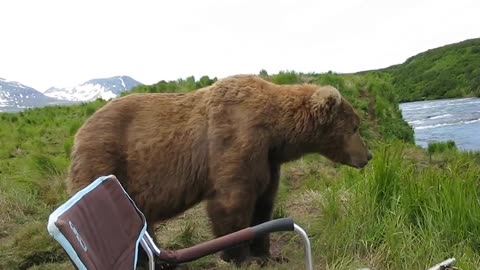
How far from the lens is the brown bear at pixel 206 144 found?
4551 millimetres

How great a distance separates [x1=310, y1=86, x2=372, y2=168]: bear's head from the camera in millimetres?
4914

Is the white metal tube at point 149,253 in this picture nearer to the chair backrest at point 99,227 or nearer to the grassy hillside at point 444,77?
the chair backrest at point 99,227

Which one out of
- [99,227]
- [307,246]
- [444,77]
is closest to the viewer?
[99,227]

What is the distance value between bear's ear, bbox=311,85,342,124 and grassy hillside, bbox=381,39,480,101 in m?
28.7

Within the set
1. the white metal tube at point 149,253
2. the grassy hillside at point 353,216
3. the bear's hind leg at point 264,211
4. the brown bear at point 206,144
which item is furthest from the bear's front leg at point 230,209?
the white metal tube at point 149,253

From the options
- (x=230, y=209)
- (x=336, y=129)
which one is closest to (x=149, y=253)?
(x=230, y=209)

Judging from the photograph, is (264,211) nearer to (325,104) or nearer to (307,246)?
(325,104)

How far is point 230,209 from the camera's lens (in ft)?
14.9

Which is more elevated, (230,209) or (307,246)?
(307,246)

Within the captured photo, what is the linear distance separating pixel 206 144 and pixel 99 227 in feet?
7.06

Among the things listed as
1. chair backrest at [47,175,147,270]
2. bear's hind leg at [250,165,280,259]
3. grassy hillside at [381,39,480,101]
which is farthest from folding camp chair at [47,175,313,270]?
grassy hillside at [381,39,480,101]

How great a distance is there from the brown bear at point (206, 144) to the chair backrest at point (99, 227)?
5.10 ft

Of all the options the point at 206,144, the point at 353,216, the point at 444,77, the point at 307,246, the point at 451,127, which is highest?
the point at 206,144

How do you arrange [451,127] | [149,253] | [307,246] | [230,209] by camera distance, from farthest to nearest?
[451,127], [230,209], [307,246], [149,253]
